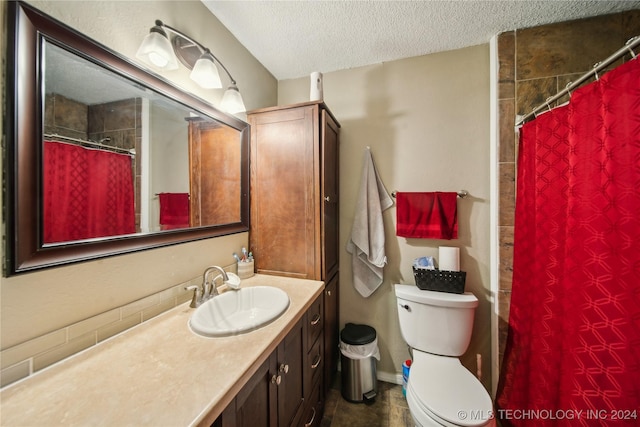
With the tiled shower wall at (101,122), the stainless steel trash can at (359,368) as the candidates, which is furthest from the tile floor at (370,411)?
the tiled shower wall at (101,122)

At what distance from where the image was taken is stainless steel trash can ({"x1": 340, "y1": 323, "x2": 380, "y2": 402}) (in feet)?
5.04

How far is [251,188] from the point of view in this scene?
1.55 m

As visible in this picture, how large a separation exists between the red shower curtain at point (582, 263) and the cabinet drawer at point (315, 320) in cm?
113

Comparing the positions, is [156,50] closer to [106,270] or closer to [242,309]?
[106,270]

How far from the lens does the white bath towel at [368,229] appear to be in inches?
65.4

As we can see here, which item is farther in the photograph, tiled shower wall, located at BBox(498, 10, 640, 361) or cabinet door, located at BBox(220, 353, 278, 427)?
tiled shower wall, located at BBox(498, 10, 640, 361)

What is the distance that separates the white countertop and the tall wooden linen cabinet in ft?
2.08

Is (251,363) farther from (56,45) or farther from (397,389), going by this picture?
(397,389)

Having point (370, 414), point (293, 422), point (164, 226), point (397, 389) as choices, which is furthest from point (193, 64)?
point (397, 389)

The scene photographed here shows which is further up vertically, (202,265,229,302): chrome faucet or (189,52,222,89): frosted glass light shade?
(189,52,222,89): frosted glass light shade

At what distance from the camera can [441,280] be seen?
1479 millimetres

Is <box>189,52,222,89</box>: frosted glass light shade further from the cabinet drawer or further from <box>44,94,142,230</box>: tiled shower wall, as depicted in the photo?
the cabinet drawer

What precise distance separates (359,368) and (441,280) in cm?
82

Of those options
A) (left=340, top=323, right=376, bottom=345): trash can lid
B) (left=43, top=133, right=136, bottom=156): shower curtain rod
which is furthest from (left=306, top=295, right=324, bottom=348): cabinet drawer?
(left=43, top=133, right=136, bottom=156): shower curtain rod
